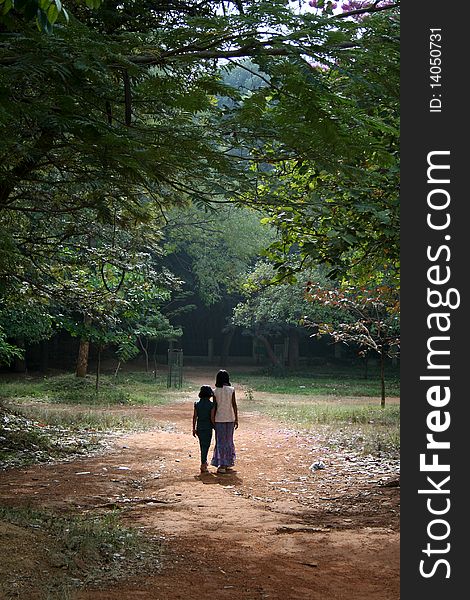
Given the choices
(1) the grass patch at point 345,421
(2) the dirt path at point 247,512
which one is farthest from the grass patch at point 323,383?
(2) the dirt path at point 247,512

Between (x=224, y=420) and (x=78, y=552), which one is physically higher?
(x=224, y=420)

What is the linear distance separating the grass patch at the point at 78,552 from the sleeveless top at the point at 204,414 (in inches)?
142

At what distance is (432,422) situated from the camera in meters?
3.51

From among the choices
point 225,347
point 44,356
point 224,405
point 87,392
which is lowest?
point 87,392

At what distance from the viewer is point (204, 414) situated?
10.9 m

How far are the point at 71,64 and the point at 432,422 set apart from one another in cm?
298

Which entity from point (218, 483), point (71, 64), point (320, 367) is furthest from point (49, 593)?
point (320, 367)

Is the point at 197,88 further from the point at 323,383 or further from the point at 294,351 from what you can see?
the point at 294,351

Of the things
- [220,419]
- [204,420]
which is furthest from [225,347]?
[220,419]

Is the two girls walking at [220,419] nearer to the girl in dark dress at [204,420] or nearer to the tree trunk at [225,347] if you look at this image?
the girl in dark dress at [204,420]

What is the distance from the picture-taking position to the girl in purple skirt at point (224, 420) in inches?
422

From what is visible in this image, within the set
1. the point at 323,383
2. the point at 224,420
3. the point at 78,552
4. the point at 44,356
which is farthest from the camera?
the point at 323,383

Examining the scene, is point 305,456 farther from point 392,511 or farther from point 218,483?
point 392,511

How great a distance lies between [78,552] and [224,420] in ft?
16.1
